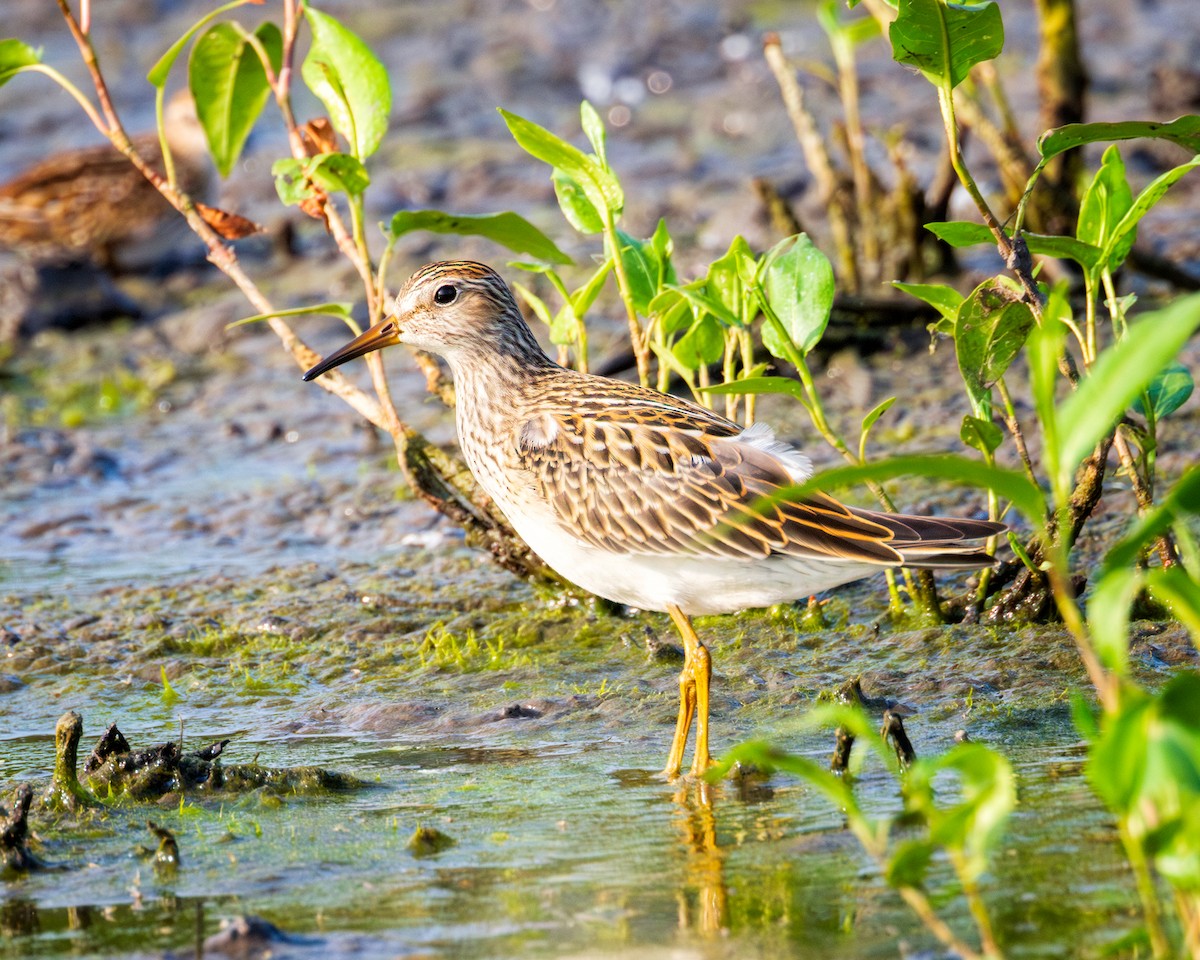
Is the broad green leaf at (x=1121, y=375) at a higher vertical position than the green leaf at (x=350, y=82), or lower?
lower

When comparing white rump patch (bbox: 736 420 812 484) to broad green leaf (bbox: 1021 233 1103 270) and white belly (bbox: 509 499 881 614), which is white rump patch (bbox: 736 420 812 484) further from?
broad green leaf (bbox: 1021 233 1103 270)

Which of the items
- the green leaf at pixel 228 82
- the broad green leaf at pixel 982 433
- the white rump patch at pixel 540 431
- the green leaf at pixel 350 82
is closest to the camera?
the broad green leaf at pixel 982 433

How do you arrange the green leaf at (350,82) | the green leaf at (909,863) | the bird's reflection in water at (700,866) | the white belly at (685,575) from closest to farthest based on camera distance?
1. the green leaf at (909,863)
2. the bird's reflection in water at (700,866)
3. the white belly at (685,575)
4. the green leaf at (350,82)

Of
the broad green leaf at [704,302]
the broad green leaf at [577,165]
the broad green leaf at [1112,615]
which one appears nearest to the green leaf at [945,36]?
the broad green leaf at [704,302]

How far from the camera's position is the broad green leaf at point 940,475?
2686 millimetres

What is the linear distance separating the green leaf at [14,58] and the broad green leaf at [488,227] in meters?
1.44

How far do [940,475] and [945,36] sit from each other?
2.23 m

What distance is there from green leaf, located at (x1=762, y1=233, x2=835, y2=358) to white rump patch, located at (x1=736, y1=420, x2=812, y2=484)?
32 centimetres

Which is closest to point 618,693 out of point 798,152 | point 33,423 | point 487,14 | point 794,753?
point 794,753

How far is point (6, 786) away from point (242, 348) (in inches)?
235

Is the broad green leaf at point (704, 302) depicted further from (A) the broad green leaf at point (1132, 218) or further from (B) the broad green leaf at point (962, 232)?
(A) the broad green leaf at point (1132, 218)

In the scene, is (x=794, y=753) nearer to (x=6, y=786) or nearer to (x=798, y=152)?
(x=6, y=786)

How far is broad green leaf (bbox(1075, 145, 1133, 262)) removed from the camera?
485cm

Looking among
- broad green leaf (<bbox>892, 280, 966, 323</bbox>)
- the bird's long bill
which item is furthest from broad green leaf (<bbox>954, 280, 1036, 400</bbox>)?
the bird's long bill
